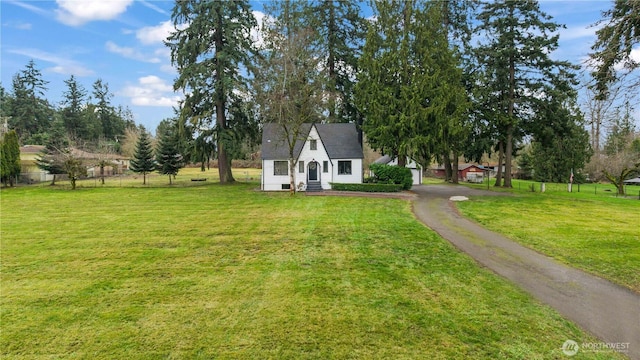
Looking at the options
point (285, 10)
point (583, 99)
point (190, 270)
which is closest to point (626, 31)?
point (583, 99)

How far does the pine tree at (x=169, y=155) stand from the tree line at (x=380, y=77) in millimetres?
799

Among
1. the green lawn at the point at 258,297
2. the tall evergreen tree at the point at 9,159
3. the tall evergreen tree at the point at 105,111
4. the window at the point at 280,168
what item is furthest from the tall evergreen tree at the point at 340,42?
the tall evergreen tree at the point at 105,111

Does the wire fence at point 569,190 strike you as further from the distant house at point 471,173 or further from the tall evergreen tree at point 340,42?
the tall evergreen tree at point 340,42

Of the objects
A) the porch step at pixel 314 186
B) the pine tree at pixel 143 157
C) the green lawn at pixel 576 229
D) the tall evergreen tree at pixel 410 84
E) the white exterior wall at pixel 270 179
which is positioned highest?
the tall evergreen tree at pixel 410 84

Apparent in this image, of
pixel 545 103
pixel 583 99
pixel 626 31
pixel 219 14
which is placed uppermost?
pixel 219 14

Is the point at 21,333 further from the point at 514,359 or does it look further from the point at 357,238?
the point at 357,238

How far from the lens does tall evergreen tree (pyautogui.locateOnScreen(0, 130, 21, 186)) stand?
25344 mm

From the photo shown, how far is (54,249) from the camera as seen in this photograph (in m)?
9.45

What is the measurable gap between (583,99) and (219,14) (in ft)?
88.3

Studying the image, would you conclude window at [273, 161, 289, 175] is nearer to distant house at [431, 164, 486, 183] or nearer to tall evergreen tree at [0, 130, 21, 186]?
tall evergreen tree at [0, 130, 21, 186]

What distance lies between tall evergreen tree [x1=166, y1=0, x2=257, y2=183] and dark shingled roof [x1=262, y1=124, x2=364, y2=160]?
4.04m

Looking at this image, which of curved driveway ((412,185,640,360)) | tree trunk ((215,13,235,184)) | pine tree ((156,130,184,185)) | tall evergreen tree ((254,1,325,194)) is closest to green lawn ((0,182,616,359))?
curved driveway ((412,185,640,360))

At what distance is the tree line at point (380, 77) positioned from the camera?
21.5 meters

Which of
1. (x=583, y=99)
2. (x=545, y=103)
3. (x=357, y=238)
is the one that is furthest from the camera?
(x=545, y=103)
